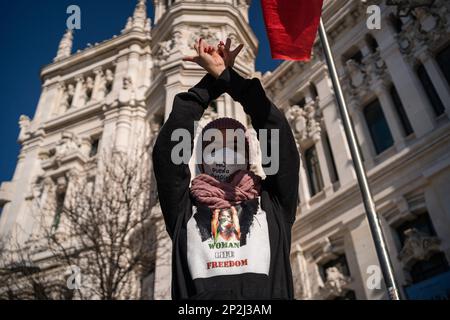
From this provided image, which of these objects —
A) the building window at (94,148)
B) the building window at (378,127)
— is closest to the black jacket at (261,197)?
the building window at (378,127)

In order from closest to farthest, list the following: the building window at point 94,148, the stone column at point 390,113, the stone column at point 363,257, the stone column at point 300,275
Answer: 1. the stone column at point 363,257
2. the stone column at point 390,113
3. the stone column at point 300,275
4. the building window at point 94,148

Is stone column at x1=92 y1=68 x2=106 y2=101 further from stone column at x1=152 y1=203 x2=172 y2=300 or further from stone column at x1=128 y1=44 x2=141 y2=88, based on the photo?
stone column at x1=152 y1=203 x2=172 y2=300

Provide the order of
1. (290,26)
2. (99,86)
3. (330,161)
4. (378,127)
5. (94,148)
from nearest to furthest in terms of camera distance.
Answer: (290,26), (378,127), (330,161), (94,148), (99,86)

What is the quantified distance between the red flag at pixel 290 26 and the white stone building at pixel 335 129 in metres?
8.33

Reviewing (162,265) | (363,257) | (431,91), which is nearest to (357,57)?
(431,91)

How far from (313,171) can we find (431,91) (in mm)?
5893

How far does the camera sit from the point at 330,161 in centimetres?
1728

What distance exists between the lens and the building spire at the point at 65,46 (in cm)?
3234

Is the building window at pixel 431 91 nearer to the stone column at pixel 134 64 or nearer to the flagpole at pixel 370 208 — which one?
the flagpole at pixel 370 208

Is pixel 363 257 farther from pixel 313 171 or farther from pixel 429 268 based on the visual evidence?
pixel 313 171

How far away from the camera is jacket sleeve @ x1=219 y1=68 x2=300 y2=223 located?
2559 mm
